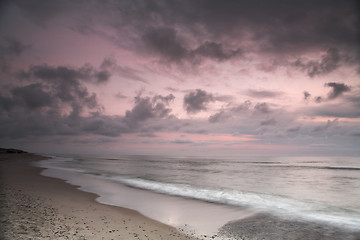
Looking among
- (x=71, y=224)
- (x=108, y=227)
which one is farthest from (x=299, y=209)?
(x=71, y=224)

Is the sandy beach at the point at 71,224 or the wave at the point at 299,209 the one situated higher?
the sandy beach at the point at 71,224

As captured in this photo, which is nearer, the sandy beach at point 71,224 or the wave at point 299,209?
the sandy beach at point 71,224

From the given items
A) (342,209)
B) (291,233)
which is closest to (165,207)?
(291,233)

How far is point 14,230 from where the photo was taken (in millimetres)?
6715

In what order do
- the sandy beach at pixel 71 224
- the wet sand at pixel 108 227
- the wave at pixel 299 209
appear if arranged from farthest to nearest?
the wave at pixel 299 209 < the wet sand at pixel 108 227 < the sandy beach at pixel 71 224

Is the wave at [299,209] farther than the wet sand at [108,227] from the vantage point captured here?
Yes

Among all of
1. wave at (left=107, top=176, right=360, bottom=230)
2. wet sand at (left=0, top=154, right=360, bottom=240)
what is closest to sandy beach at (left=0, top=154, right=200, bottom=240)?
wet sand at (left=0, top=154, right=360, bottom=240)

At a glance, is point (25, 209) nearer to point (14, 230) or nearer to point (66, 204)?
point (66, 204)

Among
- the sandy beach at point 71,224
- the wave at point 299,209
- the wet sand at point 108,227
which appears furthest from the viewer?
the wave at point 299,209

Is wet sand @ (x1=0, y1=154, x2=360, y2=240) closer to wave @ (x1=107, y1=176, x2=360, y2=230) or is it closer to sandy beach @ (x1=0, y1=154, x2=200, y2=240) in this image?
sandy beach @ (x1=0, y1=154, x2=200, y2=240)

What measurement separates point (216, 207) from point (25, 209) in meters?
10.7

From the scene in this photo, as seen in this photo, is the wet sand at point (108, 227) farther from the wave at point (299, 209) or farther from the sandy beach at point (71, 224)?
the wave at point (299, 209)

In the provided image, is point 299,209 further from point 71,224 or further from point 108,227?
point 71,224

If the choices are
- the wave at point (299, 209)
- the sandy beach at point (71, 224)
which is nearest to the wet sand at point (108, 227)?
the sandy beach at point (71, 224)
